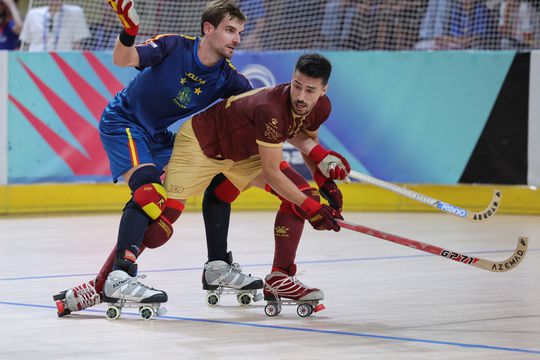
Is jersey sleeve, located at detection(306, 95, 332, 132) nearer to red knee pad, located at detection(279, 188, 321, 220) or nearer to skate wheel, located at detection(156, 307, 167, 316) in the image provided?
red knee pad, located at detection(279, 188, 321, 220)

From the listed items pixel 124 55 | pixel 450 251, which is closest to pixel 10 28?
pixel 124 55

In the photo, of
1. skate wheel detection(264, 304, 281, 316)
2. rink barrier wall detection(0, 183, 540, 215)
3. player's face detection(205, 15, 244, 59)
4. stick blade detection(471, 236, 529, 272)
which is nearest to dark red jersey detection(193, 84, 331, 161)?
player's face detection(205, 15, 244, 59)

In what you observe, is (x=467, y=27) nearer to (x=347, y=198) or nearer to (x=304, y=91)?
(x=347, y=198)

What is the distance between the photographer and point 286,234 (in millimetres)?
5203

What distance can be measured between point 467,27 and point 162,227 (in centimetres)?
622

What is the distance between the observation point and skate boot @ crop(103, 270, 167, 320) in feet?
16.3

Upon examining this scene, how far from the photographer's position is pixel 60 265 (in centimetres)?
681

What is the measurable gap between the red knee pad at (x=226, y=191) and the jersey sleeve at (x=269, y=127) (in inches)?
23.9

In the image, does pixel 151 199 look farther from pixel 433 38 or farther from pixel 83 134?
pixel 433 38

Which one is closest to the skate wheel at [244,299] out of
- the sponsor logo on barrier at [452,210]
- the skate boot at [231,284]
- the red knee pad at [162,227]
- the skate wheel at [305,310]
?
the skate boot at [231,284]

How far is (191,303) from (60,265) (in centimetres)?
161

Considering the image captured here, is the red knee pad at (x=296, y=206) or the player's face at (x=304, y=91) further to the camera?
the red knee pad at (x=296, y=206)

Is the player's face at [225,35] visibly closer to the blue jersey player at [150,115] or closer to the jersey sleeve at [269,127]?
the blue jersey player at [150,115]

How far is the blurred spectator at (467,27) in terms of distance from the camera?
10578mm
